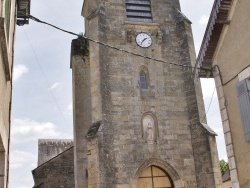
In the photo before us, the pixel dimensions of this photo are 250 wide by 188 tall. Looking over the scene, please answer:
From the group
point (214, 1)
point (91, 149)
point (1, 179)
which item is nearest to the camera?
point (1, 179)

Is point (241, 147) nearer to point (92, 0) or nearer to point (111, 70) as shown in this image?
point (111, 70)

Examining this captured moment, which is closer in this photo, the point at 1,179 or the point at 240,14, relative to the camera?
the point at 1,179

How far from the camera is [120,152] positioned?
48.1ft

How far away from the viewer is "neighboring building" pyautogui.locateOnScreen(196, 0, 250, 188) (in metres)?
7.93

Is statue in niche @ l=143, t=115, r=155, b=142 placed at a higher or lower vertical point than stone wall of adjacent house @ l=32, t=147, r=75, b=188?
higher

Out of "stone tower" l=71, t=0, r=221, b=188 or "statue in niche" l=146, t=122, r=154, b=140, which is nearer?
"stone tower" l=71, t=0, r=221, b=188

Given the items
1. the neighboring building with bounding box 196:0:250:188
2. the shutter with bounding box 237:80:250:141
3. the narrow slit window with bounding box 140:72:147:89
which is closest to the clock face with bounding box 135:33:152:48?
the narrow slit window with bounding box 140:72:147:89

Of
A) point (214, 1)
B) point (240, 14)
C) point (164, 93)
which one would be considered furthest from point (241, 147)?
point (164, 93)

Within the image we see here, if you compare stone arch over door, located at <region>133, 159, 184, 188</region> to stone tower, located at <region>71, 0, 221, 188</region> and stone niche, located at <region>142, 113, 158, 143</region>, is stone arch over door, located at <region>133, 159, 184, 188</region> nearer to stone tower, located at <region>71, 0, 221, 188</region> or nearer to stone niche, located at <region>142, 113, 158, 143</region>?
stone tower, located at <region>71, 0, 221, 188</region>

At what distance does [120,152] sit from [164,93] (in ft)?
11.9

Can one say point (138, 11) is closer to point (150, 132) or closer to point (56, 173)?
point (150, 132)

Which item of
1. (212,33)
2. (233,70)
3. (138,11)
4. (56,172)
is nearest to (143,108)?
(138,11)

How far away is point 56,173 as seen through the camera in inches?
802

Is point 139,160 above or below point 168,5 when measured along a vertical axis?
below
